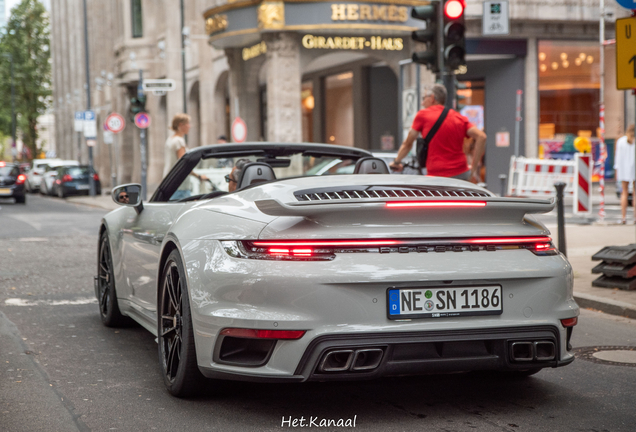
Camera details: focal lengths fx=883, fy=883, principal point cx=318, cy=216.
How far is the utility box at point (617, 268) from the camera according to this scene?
26.5 feet

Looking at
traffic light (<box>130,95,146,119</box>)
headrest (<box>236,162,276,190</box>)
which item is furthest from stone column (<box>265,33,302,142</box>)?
headrest (<box>236,162,276,190</box>)

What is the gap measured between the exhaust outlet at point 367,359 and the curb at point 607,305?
4.05 m

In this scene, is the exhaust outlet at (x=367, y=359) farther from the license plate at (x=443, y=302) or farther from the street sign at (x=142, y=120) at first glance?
the street sign at (x=142, y=120)

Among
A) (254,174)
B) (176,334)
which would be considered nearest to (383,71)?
(254,174)

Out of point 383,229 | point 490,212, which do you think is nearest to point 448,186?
point 490,212

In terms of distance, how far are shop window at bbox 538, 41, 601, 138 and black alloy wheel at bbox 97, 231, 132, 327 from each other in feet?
77.8

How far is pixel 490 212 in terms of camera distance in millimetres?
3990

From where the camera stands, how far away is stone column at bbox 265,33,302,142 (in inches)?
1066

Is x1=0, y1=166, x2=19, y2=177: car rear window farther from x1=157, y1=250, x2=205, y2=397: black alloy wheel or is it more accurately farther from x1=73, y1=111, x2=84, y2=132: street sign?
x1=157, y1=250, x2=205, y2=397: black alloy wheel

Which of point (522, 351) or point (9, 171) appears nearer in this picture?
point (522, 351)

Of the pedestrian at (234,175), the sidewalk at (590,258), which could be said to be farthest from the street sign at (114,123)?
the pedestrian at (234,175)

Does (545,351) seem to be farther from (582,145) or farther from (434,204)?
(582,145)

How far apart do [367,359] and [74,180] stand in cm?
3490

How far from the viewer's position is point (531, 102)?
2822 cm
